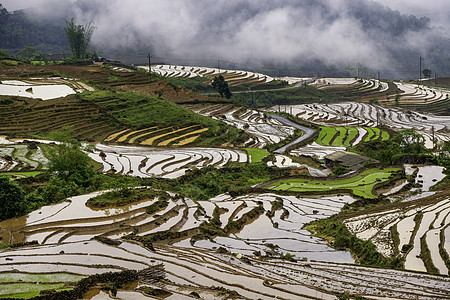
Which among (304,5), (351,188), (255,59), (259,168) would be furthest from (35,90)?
(304,5)

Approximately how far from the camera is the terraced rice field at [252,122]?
49969 millimetres

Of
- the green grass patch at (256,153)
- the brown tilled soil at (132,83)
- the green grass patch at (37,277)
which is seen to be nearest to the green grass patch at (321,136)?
the green grass patch at (256,153)

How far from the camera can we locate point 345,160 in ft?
123

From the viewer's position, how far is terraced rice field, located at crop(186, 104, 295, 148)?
49969 mm

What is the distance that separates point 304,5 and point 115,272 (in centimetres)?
16330

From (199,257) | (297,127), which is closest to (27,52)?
(297,127)

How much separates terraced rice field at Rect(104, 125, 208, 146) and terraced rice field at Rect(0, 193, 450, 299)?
20.3 metres

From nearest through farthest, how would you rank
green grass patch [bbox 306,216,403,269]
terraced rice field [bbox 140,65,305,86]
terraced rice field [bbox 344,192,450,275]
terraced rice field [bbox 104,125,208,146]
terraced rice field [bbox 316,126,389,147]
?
terraced rice field [bbox 344,192,450,275] → green grass patch [bbox 306,216,403,269] → terraced rice field [bbox 104,125,208,146] → terraced rice field [bbox 316,126,389,147] → terraced rice field [bbox 140,65,305,86]

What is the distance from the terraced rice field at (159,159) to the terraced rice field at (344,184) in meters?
6.45

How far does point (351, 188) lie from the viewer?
2898cm

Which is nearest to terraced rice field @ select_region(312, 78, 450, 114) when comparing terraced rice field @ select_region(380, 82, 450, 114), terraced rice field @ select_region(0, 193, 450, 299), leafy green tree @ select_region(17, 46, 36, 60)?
terraced rice field @ select_region(380, 82, 450, 114)

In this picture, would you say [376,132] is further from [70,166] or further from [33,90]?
[70,166]

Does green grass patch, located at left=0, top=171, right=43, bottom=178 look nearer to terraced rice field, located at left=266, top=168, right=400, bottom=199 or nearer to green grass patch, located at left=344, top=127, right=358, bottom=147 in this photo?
terraced rice field, located at left=266, top=168, right=400, bottom=199

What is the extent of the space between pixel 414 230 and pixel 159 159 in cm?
2103
